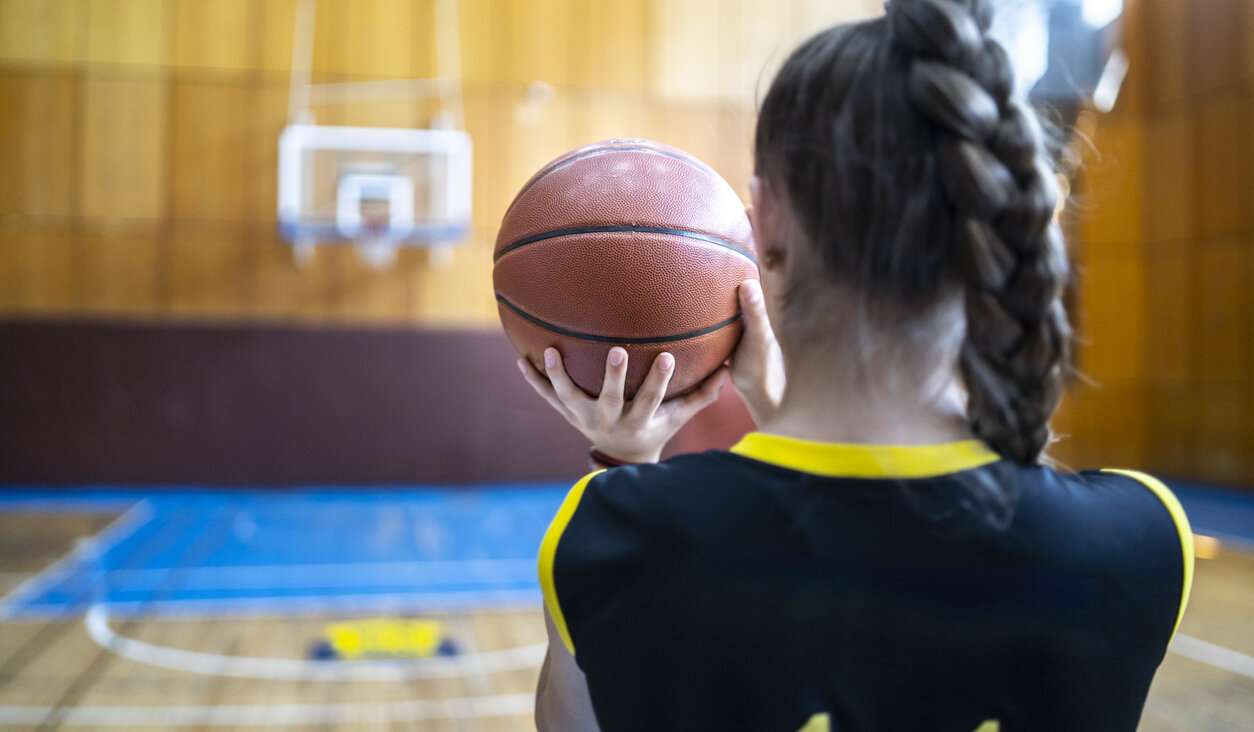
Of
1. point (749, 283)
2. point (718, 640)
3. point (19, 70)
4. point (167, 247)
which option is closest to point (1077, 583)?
point (718, 640)

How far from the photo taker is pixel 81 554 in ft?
13.2

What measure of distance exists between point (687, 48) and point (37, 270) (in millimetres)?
4697

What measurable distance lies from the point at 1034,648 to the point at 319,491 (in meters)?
6.01

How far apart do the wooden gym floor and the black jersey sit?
179 centimetres

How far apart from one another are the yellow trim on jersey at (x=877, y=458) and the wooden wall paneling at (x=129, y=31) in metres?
6.76

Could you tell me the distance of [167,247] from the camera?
6.10m

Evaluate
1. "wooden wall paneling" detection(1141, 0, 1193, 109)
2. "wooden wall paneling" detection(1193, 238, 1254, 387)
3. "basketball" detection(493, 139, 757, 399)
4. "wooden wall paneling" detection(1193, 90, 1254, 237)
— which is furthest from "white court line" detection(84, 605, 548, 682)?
"wooden wall paneling" detection(1141, 0, 1193, 109)

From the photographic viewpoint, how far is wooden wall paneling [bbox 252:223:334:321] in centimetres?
619

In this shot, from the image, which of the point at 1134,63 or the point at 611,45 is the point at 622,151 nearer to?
the point at 611,45

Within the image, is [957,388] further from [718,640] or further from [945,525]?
[718,640]

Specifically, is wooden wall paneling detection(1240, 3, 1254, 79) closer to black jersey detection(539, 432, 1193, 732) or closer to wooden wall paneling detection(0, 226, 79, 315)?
black jersey detection(539, 432, 1193, 732)

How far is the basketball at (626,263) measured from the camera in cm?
100

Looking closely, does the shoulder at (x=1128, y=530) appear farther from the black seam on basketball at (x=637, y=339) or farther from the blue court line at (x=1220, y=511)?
the blue court line at (x=1220, y=511)

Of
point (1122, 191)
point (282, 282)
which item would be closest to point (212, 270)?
point (282, 282)
